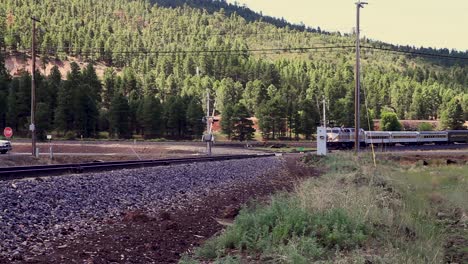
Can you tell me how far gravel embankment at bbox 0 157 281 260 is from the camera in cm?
1002

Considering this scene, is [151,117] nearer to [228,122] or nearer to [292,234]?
[228,122]

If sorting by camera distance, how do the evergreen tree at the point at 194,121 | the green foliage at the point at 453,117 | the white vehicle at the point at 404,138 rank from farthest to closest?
the green foliage at the point at 453,117 → the evergreen tree at the point at 194,121 → the white vehicle at the point at 404,138

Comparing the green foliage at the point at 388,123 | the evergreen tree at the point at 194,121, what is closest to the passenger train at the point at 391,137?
the evergreen tree at the point at 194,121

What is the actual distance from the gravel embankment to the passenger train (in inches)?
1678

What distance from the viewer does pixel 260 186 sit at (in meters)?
21.8

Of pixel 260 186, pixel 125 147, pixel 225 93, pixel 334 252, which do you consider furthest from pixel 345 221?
pixel 225 93

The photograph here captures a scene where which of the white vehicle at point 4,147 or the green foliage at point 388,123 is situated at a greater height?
the green foliage at point 388,123

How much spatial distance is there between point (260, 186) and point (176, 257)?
12.7m

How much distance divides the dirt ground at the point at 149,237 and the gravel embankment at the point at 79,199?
16.6 inches

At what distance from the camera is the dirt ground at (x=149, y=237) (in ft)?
29.3

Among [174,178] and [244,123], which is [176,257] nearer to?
[174,178]

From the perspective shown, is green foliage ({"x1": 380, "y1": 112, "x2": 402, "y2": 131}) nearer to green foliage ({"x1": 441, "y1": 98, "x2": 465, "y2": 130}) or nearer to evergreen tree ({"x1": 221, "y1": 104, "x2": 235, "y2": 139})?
green foliage ({"x1": 441, "y1": 98, "x2": 465, "y2": 130})

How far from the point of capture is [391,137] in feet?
246

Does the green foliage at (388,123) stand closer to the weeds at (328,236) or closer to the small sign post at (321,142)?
the small sign post at (321,142)
